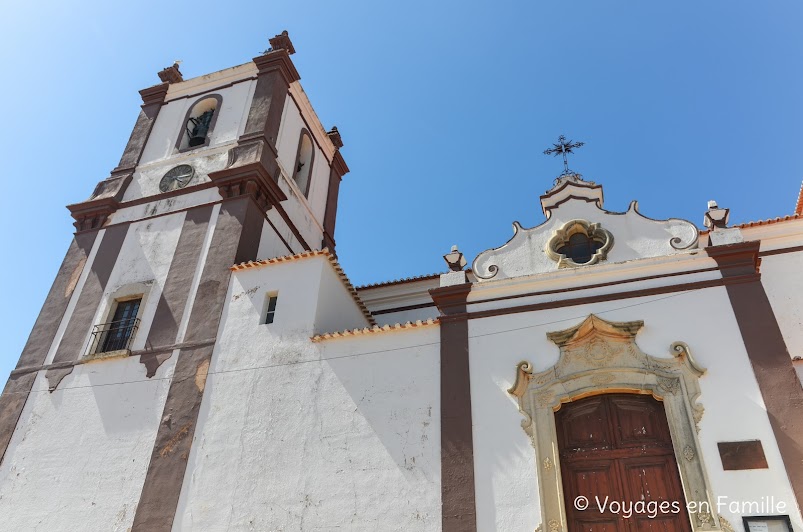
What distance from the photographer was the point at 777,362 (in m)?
8.83

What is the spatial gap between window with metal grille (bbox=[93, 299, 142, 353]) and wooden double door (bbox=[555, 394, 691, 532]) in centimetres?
894

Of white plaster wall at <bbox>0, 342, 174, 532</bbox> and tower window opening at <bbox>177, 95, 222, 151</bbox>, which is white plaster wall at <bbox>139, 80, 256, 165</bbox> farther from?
white plaster wall at <bbox>0, 342, 174, 532</bbox>

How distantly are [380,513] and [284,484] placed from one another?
175 cm

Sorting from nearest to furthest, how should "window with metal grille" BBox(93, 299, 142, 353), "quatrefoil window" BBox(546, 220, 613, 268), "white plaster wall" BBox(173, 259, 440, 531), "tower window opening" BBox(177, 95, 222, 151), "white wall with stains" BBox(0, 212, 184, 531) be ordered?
"white plaster wall" BBox(173, 259, 440, 531) < "quatrefoil window" BBox(546, 220, 613, 268) < "white wall with stains" BBox(0, 212, 184, 531) < "window with metal grille" BBox(93, 299, 142, 353) < "tower window opening" BBox(177, 95, 222, 151)

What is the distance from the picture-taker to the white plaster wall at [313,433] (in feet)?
31.3

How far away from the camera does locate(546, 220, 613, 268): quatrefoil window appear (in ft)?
35.8

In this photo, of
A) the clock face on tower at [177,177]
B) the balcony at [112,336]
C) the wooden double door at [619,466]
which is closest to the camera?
the wooden double door at [619,466]

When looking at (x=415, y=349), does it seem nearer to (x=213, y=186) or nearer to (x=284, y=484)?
(x=284, y=484)

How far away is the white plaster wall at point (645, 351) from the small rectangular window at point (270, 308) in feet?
13.2

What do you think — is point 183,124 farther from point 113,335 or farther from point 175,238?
point 113,335

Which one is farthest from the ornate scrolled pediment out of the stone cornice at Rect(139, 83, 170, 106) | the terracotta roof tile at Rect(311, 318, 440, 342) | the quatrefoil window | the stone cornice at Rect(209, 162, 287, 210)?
the stone cornice at Rect(139, 83, 170, 106)

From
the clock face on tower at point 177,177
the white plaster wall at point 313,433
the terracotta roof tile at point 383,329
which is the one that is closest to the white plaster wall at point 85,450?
the white plaster wall at point 313,433

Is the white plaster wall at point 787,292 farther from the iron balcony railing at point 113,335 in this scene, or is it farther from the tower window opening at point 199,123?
the tower window opening at point 199,123

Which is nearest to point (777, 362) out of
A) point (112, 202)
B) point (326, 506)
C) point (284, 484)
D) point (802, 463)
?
point (802, 463)
